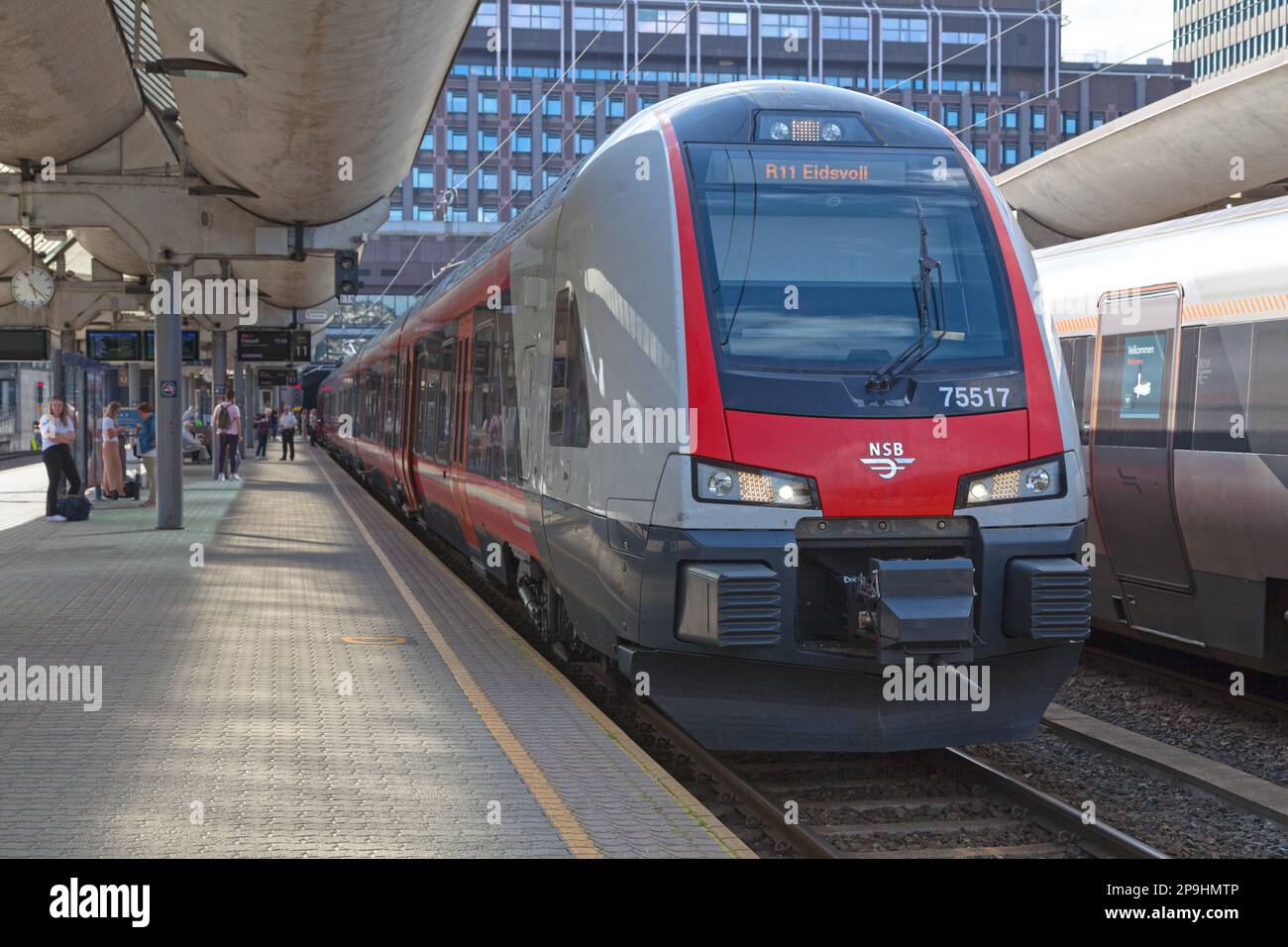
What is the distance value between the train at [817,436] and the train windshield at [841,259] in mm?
12

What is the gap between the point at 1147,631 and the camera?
35.4 ft

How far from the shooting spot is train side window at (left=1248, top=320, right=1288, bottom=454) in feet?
29.5

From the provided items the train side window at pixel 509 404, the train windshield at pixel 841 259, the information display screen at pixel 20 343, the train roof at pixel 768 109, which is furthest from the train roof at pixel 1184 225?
the information display screen at pixel 20 343

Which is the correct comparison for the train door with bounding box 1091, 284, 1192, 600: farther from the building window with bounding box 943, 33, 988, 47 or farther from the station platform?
the building window with bounding box 943, 33, 988, 47

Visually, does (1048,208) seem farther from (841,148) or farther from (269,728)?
(269,728)

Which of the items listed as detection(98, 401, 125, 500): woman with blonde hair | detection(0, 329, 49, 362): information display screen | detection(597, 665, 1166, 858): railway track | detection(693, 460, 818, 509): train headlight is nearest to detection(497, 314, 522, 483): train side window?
detection(597, 665, 1166, 858): railway track

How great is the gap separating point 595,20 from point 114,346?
75.6 m

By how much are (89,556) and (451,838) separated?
12.5 m

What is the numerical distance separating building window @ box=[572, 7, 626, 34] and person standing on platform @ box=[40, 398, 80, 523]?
263 ft

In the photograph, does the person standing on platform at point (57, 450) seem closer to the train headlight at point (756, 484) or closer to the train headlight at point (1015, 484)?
the train headlight at point (756, 484)

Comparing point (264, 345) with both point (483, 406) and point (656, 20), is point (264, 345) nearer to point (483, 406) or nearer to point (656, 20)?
point (483, 406)

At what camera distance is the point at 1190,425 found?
9.99 meters

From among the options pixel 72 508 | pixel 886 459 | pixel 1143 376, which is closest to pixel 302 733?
pixel 886 459
